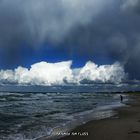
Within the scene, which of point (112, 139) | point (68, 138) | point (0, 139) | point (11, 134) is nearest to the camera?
point (112, 139)

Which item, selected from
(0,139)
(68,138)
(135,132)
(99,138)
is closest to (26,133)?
(0,139)

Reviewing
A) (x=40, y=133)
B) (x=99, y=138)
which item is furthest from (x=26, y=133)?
(x=99, y=138)

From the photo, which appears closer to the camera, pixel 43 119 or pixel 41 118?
Answer: pixel 43 119

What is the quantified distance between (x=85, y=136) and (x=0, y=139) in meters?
4.65

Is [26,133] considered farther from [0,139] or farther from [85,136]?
[85,136]

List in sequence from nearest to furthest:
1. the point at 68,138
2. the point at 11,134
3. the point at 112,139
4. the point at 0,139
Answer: the point at 112,139, the point at 68,138, the point at 0,139, the point at 11,134

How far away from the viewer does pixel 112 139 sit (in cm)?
1272

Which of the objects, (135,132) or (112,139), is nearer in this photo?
(112,139)

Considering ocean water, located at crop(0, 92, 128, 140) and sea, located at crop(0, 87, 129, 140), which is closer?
sea, located at crop(0, 87, 129, 140)

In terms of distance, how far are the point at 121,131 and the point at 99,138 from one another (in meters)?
2.15

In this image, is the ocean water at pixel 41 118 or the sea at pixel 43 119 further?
the ocean water at pixel 41 118

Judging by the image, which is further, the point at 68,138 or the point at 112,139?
the point at 68,138

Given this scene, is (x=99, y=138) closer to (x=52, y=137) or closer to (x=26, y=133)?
(x=52, y=137)

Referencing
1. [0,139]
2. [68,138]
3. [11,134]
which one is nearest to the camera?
[68,138]
